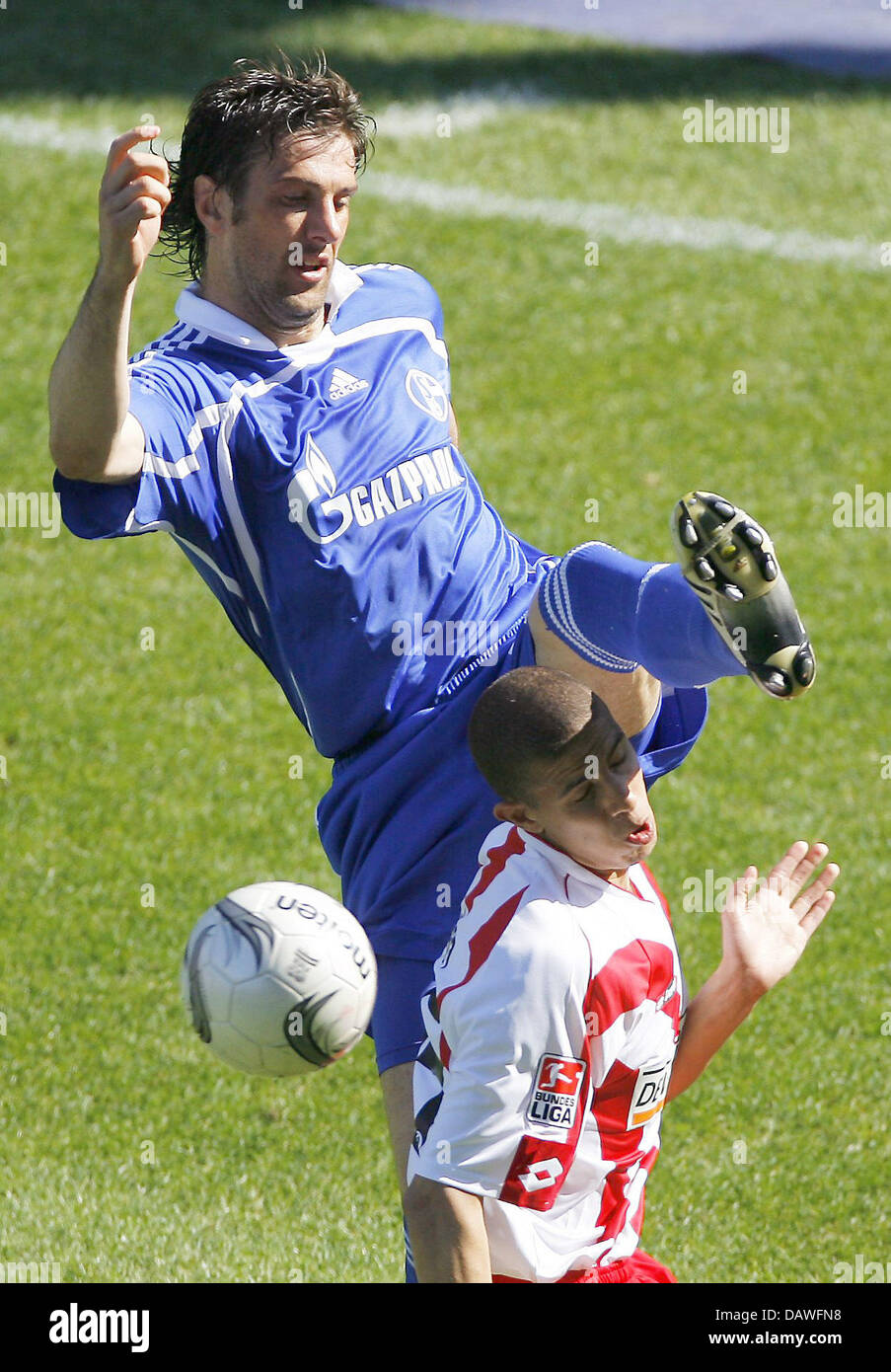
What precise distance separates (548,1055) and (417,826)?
0.89m

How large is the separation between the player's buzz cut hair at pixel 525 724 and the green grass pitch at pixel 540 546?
5.96 ft

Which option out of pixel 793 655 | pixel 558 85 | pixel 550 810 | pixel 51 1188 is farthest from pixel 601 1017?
pixel 558 85

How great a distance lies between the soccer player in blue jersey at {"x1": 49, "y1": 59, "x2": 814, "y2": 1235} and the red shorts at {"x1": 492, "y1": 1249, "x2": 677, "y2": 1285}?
19.3 inches

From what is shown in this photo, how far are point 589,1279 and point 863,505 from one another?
582cm

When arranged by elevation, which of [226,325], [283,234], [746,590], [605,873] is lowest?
[605,873]

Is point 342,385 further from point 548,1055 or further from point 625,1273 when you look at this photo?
point 625,1273

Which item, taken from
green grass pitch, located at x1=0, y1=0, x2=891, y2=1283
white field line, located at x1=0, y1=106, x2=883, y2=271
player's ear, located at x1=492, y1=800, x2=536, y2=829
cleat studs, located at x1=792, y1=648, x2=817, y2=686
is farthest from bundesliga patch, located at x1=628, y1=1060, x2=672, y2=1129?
white field line, located at x1=0, y1=106, x2=883, y2=271

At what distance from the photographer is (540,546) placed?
7.75 meters

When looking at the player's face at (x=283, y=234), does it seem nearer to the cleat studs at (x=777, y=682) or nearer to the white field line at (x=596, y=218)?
the cleat studs at (x=777, y=682)

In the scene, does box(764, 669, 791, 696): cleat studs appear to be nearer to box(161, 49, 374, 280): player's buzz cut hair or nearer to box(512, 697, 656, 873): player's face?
box(512, 697, 656, 873): player's face

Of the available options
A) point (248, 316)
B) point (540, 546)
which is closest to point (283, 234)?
point (248, 316)

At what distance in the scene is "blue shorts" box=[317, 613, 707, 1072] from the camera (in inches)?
140
